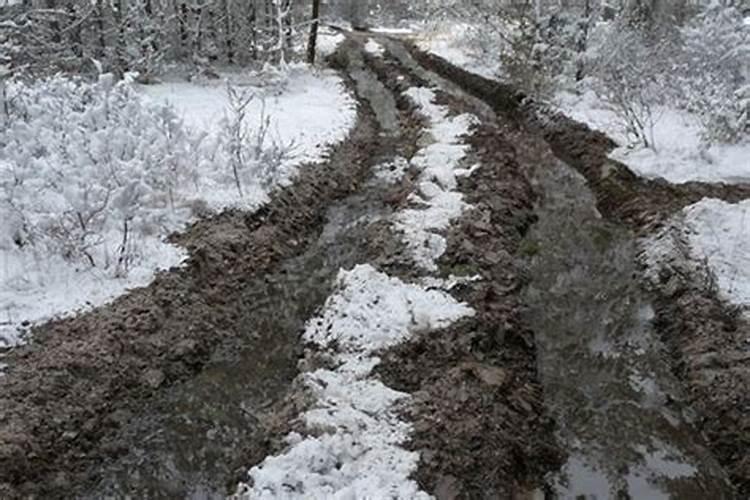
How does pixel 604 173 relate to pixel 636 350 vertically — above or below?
above

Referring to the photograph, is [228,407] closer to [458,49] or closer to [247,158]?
[247,158]

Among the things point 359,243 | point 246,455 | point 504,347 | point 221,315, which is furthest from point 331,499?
point 359,243

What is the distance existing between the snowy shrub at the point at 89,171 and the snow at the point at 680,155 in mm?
8846

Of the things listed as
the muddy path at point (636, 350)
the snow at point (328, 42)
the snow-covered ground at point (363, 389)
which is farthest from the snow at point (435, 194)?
the snow at point (328, 42)

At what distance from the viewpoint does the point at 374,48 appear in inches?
1497

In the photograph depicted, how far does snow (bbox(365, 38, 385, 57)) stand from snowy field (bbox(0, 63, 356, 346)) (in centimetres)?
2255

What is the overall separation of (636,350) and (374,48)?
106 feet

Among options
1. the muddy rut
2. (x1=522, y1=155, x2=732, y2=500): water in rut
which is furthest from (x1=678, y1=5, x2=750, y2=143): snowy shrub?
(x1=522, y1=155, x2=732, y2=500): water in rut

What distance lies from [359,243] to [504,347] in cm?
396

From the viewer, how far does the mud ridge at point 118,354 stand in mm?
6297

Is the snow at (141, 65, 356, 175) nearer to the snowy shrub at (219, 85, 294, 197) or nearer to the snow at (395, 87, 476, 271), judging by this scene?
the snowy shrub at (219, 85, 294, 197)

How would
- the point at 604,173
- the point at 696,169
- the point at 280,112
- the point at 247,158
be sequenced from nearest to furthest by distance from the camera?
the point at 247,158, the point at 696,169, the point at 604,173, the point at 280,112

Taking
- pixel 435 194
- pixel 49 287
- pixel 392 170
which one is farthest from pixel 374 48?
pixel 49 287

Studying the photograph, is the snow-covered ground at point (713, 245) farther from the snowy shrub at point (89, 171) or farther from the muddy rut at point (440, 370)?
the snowy shrub at point (89, 171)
